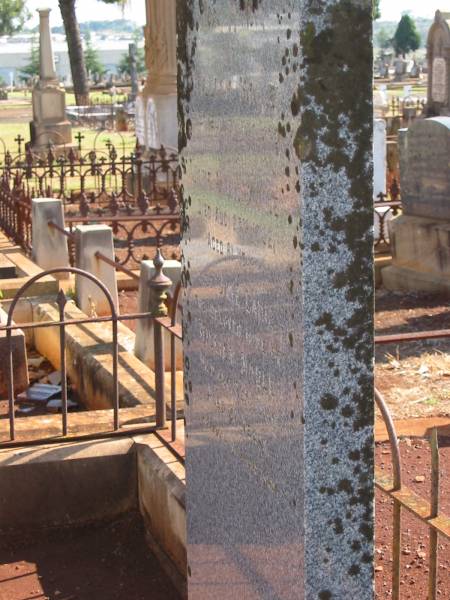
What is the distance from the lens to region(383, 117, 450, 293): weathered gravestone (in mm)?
9672

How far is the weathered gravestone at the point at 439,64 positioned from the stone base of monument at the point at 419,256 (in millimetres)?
12602

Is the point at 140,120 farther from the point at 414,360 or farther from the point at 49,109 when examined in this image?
the point at 414,360

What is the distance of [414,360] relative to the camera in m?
7.38

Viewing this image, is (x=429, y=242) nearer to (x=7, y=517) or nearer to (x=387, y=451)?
(x=387, y=451)

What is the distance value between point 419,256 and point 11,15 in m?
70.8

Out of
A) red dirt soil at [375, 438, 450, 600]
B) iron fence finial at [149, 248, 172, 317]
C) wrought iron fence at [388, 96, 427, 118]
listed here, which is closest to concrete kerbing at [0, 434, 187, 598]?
A: iron fence finial at [149, 248, 172, 317]

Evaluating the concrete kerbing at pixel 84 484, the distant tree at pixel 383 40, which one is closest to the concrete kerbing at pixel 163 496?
the concrete kerbing at pixel 84 484

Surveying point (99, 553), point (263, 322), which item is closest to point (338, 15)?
point (263, 322)

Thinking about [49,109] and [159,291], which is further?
[49,109]

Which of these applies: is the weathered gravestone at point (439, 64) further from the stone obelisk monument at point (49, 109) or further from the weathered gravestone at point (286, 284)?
the weathered gravestone at point (286, 284)

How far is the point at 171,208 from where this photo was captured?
12430 mm

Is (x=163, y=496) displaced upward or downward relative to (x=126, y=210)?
upward

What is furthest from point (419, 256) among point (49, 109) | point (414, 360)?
point (49, 109)

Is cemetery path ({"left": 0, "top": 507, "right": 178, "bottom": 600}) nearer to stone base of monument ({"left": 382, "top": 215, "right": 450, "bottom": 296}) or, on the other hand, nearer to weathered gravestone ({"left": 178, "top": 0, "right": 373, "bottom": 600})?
weathered gravestone ({"left": 178, "top": 0, "right": 373, "bottom": 600})
